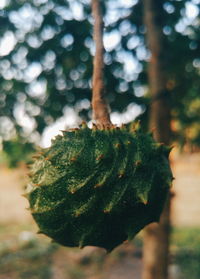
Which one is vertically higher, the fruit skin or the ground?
the ground

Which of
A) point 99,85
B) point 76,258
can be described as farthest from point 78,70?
point 76,258

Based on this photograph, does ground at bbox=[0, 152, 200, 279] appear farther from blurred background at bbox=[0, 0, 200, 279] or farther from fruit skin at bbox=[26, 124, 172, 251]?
fruit skin at bbox=[26, 124, 172, 251]

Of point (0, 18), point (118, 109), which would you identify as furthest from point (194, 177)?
point (0, 18)

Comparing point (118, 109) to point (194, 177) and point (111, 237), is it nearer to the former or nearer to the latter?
point (111, 237)

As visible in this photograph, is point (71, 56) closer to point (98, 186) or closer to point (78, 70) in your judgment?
point (78, 70)

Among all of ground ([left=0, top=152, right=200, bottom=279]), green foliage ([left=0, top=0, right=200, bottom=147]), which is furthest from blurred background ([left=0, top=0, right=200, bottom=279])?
ground ([left=0, top=152, right=200, bottom=279])

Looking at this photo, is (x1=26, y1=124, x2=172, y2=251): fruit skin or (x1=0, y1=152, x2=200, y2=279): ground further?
(x1=0, y1=152, x2=200, y2=279): ground

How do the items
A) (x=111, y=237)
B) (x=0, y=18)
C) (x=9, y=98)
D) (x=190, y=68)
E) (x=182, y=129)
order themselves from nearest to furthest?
(x=111, y=237), (x=0, y=18), (x=9, y=98), (x=190, y=68), (x=182, y=129)
